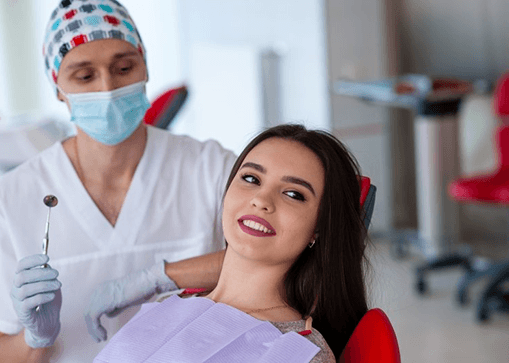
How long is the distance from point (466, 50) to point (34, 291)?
3547 mm

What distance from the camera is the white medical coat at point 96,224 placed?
168cm

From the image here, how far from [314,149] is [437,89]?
99.9 inches

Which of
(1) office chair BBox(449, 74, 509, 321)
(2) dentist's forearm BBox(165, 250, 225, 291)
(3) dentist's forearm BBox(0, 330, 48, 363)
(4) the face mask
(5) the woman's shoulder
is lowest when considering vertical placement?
(1) office chair BBox(449, 74, 509, 321)

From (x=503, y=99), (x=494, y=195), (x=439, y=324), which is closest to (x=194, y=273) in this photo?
(x=439, y=324)

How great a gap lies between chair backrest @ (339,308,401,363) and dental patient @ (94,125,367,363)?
0.06 metres

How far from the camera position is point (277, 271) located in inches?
57.3

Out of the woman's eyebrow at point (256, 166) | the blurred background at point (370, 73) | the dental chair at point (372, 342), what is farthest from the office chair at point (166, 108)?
the dental chair at point (372, 342)

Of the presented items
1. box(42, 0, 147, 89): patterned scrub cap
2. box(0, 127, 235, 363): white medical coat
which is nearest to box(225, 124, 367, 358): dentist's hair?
box(0, 127, 235, 363): white medical coat

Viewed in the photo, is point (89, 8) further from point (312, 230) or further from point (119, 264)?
point (312, 230)

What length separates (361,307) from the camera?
1.50 m

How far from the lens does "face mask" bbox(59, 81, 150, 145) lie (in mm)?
1691

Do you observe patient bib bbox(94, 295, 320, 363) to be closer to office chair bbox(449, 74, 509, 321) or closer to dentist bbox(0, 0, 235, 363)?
dentist bbox(0, 0, 235, 363)

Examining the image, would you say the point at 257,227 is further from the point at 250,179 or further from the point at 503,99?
the point at 503,99

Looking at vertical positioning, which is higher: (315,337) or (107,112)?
(107,112)
